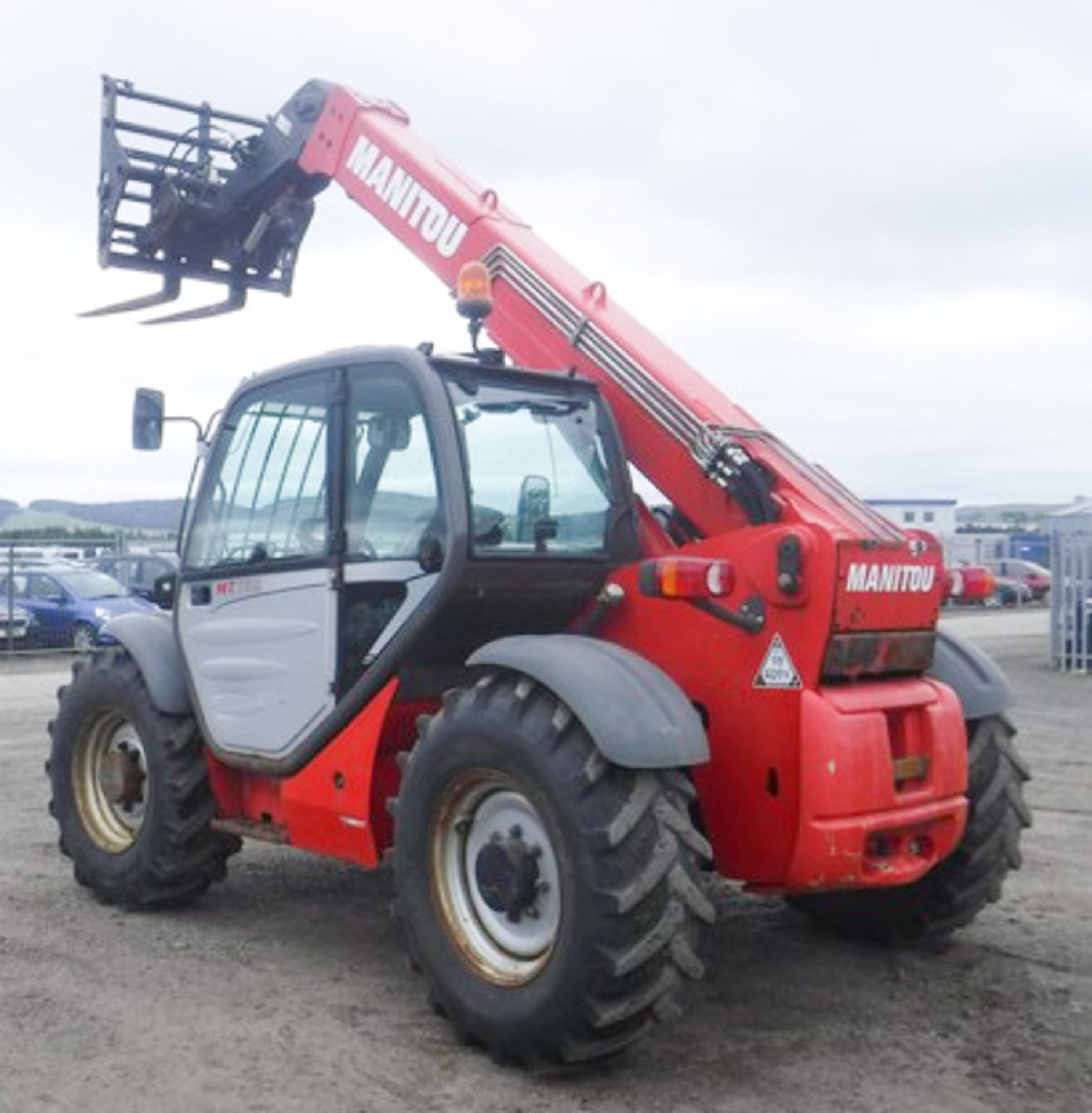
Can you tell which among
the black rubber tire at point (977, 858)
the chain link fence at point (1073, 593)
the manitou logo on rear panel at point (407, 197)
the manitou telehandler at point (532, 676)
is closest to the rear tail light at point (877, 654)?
the manitou telehandler at point (532, 676)

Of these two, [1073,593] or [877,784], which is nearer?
[877,784]

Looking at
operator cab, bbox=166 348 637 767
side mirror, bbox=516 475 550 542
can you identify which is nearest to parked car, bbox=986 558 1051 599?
operator cab, bbox=166 348 637 767

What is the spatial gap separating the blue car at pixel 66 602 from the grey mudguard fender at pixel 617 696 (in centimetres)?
1764

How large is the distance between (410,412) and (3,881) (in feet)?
10.8

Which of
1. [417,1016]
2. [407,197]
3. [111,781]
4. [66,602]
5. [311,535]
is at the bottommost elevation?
[417,1016]

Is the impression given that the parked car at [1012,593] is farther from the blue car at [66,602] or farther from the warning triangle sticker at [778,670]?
the warning triangle sticker at [778,670]

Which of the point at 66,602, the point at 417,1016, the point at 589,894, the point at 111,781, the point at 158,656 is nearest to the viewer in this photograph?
the point at 589,894

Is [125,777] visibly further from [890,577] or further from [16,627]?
[16,627]

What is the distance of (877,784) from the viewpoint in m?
4.57

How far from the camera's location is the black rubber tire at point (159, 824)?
6.11 meters

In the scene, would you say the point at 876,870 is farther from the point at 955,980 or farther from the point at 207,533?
the point at 207,533

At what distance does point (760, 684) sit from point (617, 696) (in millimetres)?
567

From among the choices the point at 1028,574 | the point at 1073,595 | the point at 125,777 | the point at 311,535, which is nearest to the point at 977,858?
the point at 311,535

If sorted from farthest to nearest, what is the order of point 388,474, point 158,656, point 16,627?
point 16,627
point 158,656
point 388,474
